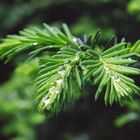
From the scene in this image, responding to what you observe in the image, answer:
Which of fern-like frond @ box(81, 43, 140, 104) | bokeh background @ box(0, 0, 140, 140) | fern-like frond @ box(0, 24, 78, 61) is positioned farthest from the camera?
bokeh background @ box(0, 0, 140, 140)

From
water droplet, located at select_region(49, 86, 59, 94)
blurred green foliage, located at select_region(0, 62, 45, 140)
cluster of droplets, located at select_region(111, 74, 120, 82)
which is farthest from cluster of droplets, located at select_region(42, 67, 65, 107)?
blurred green foliage, located at select_region(0, 62, 45, 140)

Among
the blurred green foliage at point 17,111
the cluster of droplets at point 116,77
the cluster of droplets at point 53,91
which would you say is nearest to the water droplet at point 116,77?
the cluster of droplets at point 116,77

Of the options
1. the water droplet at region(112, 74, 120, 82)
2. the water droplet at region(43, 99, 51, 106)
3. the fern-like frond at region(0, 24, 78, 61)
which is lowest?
the water droplet at region(43, 99, 51, 106)

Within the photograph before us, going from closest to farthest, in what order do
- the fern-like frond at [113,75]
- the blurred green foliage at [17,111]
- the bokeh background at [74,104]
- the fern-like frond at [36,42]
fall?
the fern-like frond at [113,75] → the fern-like frond at [36,42] → the blurred green foliage at [17,111] → the bokeh background at [74,104]

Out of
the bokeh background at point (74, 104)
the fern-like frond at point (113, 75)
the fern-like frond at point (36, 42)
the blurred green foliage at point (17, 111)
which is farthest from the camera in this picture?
the bokeh background at point (74, 104)

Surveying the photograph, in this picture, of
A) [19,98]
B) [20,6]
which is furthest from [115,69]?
[20,6]

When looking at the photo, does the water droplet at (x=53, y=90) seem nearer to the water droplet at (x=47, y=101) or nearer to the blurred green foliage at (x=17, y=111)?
the water droplet at (x=47, y=101)

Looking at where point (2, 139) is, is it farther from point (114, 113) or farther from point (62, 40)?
point (62, 40)

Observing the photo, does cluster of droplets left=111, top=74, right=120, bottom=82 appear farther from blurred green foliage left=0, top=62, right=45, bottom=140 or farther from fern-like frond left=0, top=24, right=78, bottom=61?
blurred green foliage left=0, top=62, right=45, bottom=140

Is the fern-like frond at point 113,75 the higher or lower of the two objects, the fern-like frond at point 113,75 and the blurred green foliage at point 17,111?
the lower
